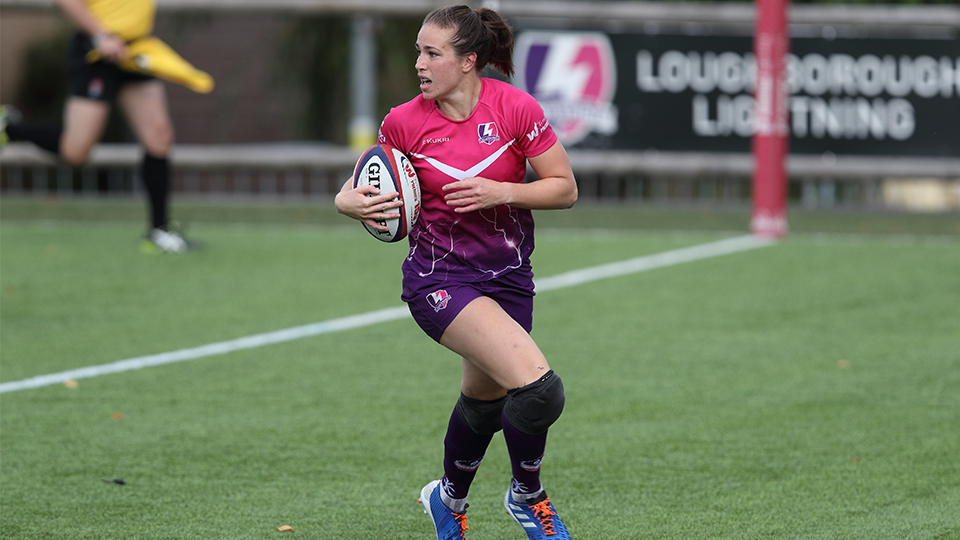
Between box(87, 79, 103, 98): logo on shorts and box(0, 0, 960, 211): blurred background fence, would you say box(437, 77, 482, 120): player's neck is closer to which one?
box(87, 79, 103, 98): logo on shorts

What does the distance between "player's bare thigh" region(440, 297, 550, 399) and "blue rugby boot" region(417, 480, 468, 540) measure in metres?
0.44

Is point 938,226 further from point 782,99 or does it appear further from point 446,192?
point 446,192

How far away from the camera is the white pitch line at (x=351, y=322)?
19.2 ft

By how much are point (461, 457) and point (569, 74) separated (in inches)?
313

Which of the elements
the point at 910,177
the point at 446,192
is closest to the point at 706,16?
the point at 910,177

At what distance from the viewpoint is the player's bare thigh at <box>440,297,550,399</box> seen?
11.7 ft

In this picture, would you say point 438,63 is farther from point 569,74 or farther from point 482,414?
point 569,74

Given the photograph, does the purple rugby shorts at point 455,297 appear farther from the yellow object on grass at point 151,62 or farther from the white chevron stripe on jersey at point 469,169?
the yellow object on grass at point 151,62

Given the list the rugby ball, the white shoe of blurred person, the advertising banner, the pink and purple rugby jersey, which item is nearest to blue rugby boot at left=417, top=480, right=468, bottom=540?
the pink and purple rugby jersey

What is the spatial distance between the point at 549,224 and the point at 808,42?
109 inches

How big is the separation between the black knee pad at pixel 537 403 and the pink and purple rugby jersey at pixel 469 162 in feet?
1.26

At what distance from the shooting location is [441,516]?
3797mm

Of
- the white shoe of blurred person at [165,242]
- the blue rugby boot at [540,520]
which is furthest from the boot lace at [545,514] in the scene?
the white shoe of blurred person at [165,242]

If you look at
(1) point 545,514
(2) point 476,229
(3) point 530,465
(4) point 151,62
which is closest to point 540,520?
(1) point 545,514
